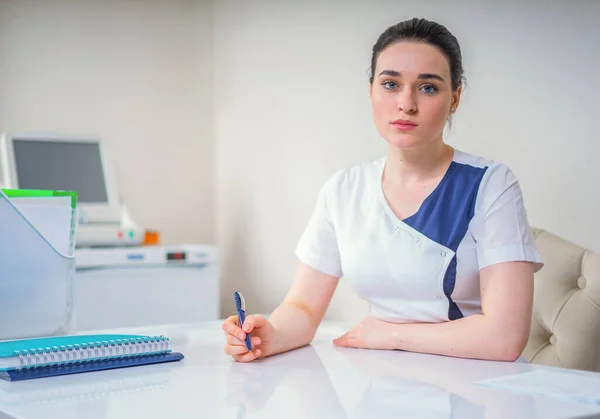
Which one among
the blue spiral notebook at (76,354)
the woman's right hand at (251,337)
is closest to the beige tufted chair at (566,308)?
the woman's right hand at (251,337)

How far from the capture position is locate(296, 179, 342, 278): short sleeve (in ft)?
5.09

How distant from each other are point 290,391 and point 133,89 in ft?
8.88

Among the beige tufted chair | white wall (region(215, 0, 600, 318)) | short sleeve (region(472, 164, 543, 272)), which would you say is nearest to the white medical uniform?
short sleeve (region(472, 164, 543, 272))

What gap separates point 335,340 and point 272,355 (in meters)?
0.16

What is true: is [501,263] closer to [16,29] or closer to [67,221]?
[67,221]

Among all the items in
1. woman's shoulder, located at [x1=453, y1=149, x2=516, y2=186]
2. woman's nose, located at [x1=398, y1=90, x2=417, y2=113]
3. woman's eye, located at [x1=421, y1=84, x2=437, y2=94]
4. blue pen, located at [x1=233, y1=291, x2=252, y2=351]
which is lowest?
blue pen, located at [x1=233, y1=291, x2=252, y2=351]

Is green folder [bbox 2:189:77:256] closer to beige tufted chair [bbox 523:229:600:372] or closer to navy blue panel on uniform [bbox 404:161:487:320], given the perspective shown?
navy blue panel on uniform [bbox 404:161:487:320]

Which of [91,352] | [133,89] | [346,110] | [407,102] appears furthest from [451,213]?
[133,89]

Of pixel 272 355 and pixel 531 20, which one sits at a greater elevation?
pixel 531 20

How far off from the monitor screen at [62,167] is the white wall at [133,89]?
110 millimetres

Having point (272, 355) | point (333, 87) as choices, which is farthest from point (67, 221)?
point (333, 87)

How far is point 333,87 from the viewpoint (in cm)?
292

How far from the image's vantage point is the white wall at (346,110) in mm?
2002

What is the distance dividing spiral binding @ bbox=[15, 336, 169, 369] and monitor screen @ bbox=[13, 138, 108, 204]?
1807 mm
